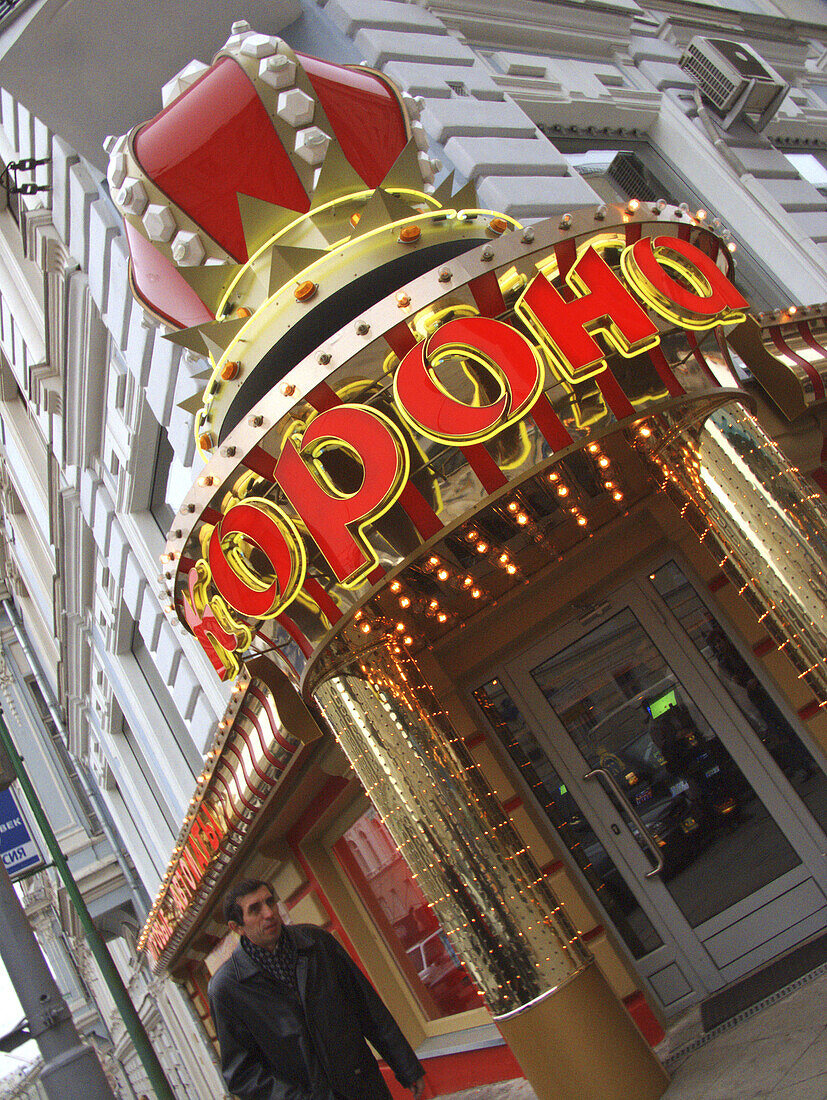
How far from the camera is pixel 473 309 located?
3.78 m

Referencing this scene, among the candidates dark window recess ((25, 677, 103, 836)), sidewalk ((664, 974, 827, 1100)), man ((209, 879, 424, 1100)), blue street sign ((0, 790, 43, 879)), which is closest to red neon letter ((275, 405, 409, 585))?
man ((209, 879, 424, 1100))

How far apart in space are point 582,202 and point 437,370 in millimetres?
3912

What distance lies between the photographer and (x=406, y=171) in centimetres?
469

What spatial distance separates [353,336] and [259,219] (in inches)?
56.1

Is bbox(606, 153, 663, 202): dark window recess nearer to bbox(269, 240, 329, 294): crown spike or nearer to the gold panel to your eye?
bbox(269, 240, 329, 294): crown spike

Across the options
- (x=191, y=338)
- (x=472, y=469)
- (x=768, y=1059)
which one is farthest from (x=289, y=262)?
(x=768, y=1059)

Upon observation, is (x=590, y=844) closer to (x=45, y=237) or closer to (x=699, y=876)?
(x=699, y=876)

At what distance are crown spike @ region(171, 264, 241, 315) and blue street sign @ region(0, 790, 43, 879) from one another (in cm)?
388

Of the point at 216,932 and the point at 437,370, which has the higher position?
the point at 437,370

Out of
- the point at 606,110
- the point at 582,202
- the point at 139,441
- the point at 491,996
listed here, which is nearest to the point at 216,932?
the point at 139,441

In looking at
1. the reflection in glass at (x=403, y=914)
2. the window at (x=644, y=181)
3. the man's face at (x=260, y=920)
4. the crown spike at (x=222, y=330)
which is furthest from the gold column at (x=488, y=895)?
the window at (x=644, y=181)

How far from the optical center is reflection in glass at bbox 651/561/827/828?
5.53m

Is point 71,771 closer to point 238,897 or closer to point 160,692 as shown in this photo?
point 160,692

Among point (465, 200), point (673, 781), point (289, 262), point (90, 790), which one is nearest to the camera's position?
point (289, 262)
